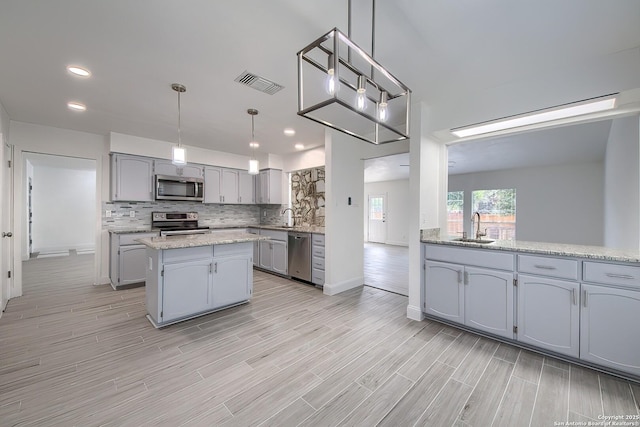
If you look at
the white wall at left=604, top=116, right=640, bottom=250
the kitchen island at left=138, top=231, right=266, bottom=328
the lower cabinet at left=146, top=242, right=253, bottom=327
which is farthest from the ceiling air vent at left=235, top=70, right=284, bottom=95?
the white wall at left=604, top=116, right=640, bottom=250

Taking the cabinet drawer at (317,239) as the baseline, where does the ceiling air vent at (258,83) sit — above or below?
above

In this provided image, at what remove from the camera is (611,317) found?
1.94 metres

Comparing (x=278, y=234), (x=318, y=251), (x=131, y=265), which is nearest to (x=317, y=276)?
(x=318, y=251)

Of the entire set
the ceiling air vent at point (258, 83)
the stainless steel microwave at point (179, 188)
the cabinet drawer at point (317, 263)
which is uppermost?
the ceiling air vent at point (258, 83)

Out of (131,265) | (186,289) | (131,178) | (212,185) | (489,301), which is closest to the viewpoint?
(489,301)

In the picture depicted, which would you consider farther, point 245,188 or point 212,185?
point 245,188

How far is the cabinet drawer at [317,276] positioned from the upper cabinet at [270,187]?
6.82 feet

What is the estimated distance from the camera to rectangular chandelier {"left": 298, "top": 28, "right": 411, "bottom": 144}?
1.18 metres

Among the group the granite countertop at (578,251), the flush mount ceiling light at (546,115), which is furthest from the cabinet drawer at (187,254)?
the flush mount ceiling light at (546,115)

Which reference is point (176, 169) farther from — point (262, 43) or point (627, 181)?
point (627, 181)

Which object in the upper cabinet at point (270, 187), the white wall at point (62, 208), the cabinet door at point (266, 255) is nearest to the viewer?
the cabinet door at point (266, 255)

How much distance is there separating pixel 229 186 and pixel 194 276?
2.99 meters

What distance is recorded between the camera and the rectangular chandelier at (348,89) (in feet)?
3.88

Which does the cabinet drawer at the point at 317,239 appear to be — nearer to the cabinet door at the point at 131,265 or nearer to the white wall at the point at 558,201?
the cabinet door at the point at 131,265
